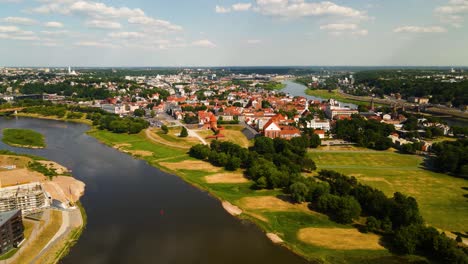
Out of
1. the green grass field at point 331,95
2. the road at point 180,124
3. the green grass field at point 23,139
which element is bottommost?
the green grass field at point 23,139

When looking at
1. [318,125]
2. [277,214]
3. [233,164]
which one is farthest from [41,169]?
[318,125]

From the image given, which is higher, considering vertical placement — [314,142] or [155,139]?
[314,142]

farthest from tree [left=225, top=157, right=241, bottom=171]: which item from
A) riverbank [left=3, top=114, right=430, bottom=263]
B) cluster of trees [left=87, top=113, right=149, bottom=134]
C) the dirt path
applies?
cluster of trees [left=87, top=113, right=149, bottom=134]

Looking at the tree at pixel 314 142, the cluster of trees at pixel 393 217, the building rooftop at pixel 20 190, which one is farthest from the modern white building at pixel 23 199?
the tree at pixel 314 142

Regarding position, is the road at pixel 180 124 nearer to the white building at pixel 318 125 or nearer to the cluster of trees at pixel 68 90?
the white building at pixel 318 125

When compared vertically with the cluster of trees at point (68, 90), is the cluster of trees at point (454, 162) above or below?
below

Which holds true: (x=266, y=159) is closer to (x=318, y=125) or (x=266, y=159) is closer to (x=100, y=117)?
(x=318, y=125)

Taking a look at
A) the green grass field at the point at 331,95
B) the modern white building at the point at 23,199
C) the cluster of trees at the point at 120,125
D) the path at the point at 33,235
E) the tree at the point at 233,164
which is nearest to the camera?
the path at the point at 33,235
